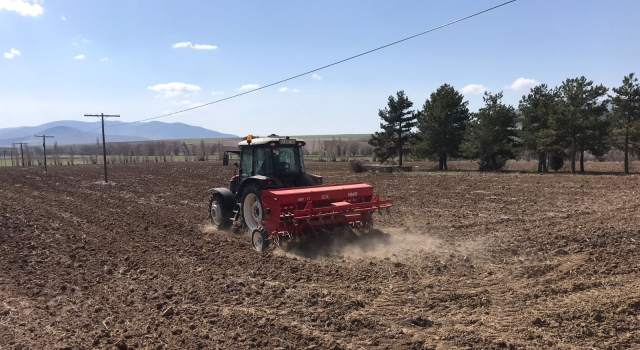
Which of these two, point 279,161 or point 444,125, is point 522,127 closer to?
point 444,125

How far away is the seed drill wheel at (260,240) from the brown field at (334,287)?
194 millimetres

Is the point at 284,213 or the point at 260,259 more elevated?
the point at 284,213

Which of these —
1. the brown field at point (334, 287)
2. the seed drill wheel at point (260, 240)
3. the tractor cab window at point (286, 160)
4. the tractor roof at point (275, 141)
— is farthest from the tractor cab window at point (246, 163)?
the seed drill wheel at point (260, 240)

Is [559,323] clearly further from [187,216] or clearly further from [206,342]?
[187,216]

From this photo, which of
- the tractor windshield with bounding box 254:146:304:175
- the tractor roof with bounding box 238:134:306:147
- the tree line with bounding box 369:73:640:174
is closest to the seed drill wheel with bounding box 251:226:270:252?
the tractor windshield with bounding box 254:146:304:175

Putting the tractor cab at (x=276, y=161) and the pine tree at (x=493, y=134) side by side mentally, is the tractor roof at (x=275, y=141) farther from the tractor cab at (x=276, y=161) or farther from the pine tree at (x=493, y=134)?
the pine tree at (x=493, y=134)

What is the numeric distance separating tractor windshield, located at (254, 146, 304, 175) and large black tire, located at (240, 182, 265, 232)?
1.89 feet

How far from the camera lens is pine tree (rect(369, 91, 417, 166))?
3834 cm

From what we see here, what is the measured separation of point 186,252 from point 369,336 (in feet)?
17.0

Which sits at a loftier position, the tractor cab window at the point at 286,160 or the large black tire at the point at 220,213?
the tractor cab window at the point at 286,160

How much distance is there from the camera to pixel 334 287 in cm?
612

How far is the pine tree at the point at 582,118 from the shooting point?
2780 cm

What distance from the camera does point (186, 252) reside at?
8.52 meters

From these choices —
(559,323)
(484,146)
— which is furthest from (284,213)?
(484,146)
